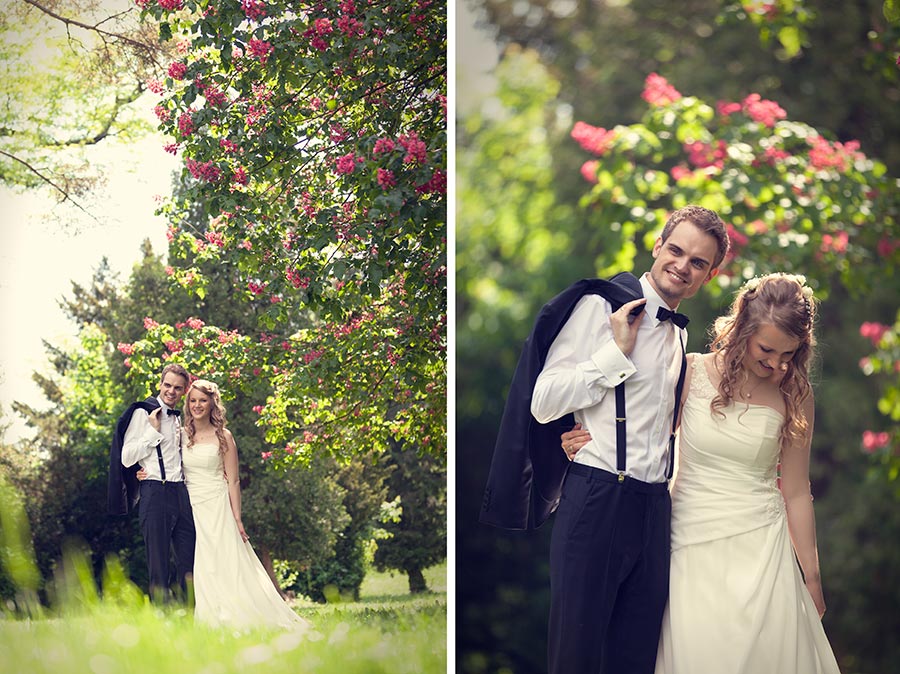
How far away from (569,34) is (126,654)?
9.52 feet

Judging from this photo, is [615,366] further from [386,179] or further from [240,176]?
[240,176]

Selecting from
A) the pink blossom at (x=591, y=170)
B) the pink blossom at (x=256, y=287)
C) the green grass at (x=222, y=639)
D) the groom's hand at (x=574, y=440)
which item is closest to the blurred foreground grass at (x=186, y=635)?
the green grass at (x=222, y=639)

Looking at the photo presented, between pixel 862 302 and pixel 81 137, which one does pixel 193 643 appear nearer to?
pixel 81 137

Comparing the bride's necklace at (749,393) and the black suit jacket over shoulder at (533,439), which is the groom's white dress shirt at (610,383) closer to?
the black suit jacket over shoulder at (533,439)

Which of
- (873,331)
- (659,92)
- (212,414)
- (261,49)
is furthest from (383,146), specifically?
(873,331)

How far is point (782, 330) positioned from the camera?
10.4ft

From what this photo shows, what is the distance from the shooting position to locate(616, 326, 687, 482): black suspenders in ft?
10.2

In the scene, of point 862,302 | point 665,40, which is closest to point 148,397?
point 665,40

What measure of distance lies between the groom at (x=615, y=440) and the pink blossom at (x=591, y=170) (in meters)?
0.46

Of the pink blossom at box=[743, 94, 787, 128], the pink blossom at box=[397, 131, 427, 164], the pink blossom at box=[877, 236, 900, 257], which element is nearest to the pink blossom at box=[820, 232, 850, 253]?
the pink blossom at box=[877, 236, 900, 257]

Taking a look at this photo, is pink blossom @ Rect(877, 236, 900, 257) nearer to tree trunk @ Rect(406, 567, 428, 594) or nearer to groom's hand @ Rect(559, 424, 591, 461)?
groom's hand @ Rect(559, 424, 591, 461)

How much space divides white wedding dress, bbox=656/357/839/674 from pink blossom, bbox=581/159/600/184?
38.3 inches

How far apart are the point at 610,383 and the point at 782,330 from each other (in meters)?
0.58

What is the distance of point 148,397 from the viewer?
3805 millimetres
